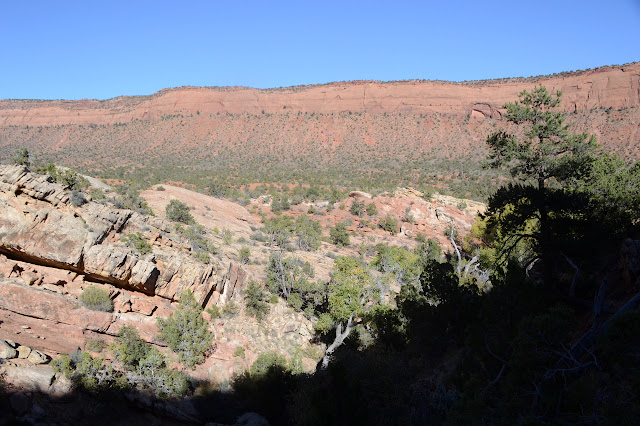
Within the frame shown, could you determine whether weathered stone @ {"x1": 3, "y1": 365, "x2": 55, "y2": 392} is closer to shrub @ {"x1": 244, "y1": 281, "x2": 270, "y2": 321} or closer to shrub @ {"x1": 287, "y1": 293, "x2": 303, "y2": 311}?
shrub @ {"x1": 244, "y1": 281, "x2": 270, "y2": 321}

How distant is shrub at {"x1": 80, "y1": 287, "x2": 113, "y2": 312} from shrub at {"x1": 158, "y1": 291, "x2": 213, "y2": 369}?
160 cm

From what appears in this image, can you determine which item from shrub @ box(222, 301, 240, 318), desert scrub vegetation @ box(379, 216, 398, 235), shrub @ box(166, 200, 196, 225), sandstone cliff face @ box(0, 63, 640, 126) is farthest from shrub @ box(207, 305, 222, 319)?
sandstone cliff face @ box(0, 63, 640, 126)

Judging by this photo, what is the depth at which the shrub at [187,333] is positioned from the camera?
1175 cm

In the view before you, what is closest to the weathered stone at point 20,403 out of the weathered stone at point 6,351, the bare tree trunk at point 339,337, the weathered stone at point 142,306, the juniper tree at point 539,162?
the weathered stone at point 6,351

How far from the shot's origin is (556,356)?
5504mm

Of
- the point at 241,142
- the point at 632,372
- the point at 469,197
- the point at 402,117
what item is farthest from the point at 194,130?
the point at 632,372

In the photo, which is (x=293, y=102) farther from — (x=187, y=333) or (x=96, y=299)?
(x=96, y=299)

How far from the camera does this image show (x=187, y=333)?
12.1m

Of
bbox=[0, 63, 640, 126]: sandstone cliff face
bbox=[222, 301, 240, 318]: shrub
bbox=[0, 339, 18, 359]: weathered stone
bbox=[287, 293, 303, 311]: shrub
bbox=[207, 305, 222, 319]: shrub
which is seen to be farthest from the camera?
bbox=[0, 63, 640, 126]: sandstone cliff face

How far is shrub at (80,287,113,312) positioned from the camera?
36.1ft

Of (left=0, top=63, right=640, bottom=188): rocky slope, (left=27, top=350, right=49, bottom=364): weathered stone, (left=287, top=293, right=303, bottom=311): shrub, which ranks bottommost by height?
(left=287, top=293, right=303, bottom=311): shrub

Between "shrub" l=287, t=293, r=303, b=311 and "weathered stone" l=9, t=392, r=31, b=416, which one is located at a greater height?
"weathered stone" l=9, t=392, r=31, b=416

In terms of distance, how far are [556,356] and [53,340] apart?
11360mm

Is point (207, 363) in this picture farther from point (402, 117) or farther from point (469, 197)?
point (402, 117)
